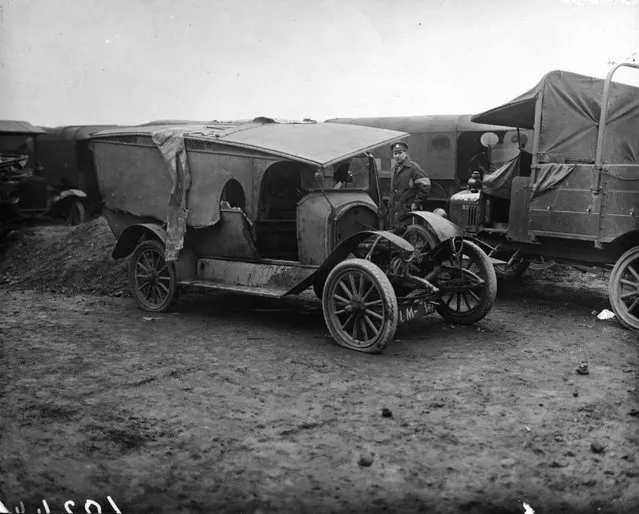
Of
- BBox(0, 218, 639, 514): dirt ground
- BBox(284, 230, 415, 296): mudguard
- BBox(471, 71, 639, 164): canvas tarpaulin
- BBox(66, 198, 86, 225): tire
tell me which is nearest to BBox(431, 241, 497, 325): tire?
BBox(0, 218, 639, 514): dirt ground

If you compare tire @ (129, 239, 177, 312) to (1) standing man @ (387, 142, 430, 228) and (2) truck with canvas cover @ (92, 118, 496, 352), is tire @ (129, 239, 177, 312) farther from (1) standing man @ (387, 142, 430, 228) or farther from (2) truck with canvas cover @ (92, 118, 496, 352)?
(1) standing man @ (387, 142, 430, 228)

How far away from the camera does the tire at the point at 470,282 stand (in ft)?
23.0

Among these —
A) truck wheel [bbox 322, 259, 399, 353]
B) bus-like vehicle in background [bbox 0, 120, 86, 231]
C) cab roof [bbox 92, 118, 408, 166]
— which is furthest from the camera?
bus-like vehicle in background [bbox 0, 120, 86, 231]

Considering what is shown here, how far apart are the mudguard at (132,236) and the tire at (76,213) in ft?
24.0

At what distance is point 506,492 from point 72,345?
452cm

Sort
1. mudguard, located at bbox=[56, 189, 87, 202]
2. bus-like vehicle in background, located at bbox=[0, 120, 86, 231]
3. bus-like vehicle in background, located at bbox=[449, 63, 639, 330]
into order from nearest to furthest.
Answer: bus-like vehicle in background, located at bbox=[449, 63, 639, 330] → bus-like vehicle in background, located at bbox=[0, 120, 86, 231] → mudguard, located at bbox=[56, 189, 87, 202]

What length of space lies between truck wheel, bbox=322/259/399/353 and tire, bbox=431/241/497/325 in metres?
1.04

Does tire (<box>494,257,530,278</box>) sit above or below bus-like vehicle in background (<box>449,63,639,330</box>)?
below

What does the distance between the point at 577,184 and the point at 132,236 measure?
5.25 m

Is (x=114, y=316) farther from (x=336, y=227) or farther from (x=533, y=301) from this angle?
(x=533, y=301)

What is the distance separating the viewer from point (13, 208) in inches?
514

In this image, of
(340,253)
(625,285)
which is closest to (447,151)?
(625,285)

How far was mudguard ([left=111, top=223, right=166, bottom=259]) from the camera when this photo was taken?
8.02 meters

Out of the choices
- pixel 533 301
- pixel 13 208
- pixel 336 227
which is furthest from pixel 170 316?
pixel 13 208
